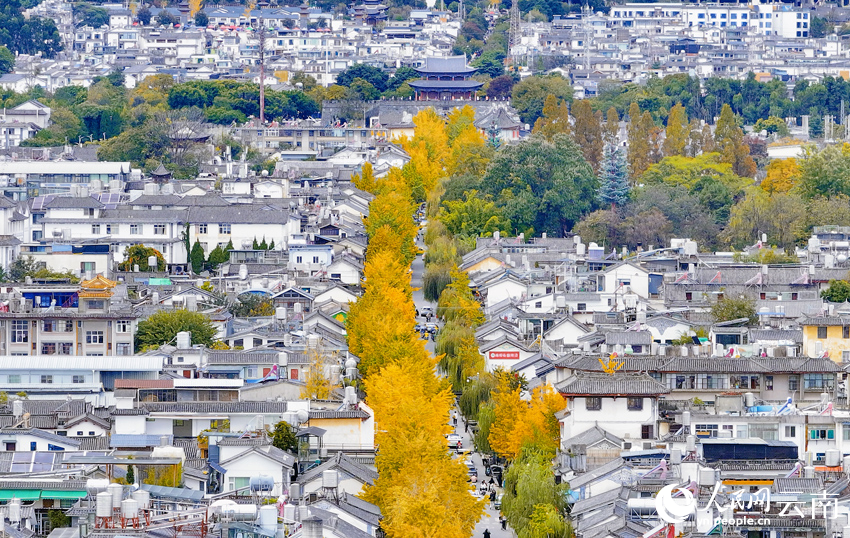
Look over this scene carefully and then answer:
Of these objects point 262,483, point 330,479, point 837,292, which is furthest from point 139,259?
point 330,479

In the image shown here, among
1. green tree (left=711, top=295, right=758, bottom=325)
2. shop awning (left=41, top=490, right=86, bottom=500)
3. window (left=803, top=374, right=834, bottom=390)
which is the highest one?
shop awning (left=41, top=490, right=86, bottom=500)

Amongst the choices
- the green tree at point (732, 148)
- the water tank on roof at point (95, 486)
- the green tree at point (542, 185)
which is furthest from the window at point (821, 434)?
the green tree at point (732, 148)

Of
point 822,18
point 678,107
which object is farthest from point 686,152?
point 822,18

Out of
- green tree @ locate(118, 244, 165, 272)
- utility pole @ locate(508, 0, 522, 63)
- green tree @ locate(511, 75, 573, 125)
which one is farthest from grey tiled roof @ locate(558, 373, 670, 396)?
utility pole @ locate(508, 0, 522, 63)

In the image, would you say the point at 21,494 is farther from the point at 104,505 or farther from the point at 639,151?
the point at 639,151

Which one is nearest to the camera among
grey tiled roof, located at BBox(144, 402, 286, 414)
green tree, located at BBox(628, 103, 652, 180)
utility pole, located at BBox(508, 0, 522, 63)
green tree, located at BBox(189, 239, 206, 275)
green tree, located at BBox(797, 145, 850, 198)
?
grey tiled roof, located at BBox(144, 402, 286, 414)

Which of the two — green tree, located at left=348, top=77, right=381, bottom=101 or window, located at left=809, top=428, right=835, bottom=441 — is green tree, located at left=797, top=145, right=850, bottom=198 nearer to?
window, located at left=809, top=428, right=835, bottom=441
